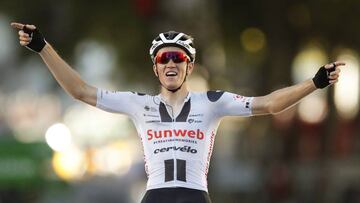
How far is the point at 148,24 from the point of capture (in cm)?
3117

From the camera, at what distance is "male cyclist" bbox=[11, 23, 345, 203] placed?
1062cm

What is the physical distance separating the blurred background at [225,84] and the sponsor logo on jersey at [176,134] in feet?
45.1

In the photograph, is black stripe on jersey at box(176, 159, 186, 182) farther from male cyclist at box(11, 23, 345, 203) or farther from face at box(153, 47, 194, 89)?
face at box(153, 47, 194, 89)

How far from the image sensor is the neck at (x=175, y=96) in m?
10.9

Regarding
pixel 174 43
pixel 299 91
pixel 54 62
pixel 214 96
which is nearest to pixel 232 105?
pixel 214 96

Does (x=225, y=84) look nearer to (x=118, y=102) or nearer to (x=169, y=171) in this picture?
(x=118, y=102)

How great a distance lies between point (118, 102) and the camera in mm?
10898

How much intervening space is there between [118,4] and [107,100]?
20.4m

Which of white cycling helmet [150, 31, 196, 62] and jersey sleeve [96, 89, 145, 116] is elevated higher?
white cycling helmet [150, 31, 196, 62]

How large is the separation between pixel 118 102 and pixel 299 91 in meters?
1.47

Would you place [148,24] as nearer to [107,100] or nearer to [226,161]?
[226,161]

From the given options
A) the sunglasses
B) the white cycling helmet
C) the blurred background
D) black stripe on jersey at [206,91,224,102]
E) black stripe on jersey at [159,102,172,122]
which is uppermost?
the white cycling helmet

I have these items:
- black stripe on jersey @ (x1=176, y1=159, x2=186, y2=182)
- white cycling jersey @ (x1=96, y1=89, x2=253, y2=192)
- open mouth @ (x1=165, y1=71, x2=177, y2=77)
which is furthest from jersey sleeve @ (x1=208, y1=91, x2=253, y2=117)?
black stripe on jersey @ (x1=176, y1=159, x2=186, y2=182)

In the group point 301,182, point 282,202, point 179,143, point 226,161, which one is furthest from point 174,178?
point 226,161
